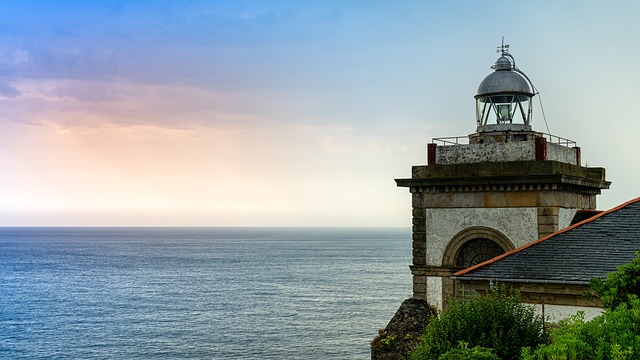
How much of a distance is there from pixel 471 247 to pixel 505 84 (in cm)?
615

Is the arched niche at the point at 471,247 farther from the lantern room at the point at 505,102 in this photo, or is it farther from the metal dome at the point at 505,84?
the metal dome at the point at 505,84

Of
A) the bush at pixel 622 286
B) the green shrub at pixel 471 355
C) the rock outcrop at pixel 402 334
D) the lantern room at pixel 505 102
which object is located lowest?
the rock outcrop at pixel 402 334

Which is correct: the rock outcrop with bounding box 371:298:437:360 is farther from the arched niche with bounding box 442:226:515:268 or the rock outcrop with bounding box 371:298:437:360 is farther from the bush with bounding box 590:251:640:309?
the bush with bounding box 590:251:640:309

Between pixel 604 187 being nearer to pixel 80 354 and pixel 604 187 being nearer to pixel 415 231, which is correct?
pixel 415 231

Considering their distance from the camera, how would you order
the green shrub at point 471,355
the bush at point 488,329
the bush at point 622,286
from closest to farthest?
the bush at point 622,286 < the green shrub at point 471,355 < the bush at point 488,329

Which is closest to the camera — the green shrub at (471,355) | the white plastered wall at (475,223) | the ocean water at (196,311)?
the green shrub at (471,355)

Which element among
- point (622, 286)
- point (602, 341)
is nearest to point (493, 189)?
point (622, 286)

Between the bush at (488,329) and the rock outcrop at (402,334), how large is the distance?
4582mm

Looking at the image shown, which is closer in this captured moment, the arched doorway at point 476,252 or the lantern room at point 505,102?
the arched doorway at point 476,252

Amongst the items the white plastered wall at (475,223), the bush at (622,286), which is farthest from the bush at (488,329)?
the white plastered wall at (475,223)

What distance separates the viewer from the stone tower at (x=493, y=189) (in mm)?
21297

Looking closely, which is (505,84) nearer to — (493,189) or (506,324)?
(493,189)

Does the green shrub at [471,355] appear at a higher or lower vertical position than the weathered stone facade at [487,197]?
lower

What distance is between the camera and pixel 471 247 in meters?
22.7
